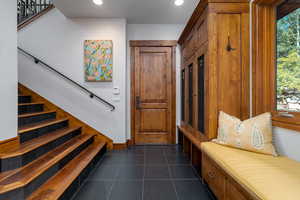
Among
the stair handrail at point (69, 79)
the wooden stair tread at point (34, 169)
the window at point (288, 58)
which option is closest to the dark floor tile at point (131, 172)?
the wooden stair tread at point (34, 169)

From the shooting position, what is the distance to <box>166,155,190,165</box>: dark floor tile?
9.25 feet

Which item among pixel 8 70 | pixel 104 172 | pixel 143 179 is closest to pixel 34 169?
pixel 104 172

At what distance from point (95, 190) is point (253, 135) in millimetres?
1864

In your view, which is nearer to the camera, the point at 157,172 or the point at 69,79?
the point at 157,172

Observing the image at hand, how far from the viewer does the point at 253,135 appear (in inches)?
64.6

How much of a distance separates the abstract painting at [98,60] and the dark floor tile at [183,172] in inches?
84.5

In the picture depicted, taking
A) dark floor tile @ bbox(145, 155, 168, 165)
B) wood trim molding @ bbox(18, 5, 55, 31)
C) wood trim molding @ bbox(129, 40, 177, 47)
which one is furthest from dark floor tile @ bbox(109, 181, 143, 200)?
wood trim molding @ bbox(18, 5, 55, 31)

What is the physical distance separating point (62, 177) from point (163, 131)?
2.37m

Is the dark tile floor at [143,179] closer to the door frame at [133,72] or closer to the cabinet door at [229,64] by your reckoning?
the door frame at [133,72]

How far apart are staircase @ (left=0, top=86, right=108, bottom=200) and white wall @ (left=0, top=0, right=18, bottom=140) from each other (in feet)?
0.85

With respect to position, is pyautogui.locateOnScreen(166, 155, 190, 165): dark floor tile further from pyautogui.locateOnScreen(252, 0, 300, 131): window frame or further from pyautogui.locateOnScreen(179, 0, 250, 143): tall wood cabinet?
pyautogui.locateOnScreen(252, 0, 300, 131): window frame

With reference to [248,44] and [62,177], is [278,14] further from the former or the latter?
[62,177]

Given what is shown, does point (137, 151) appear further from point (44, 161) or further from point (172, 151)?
point (44, 161)

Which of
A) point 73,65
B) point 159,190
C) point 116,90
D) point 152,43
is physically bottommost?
point 159,190
